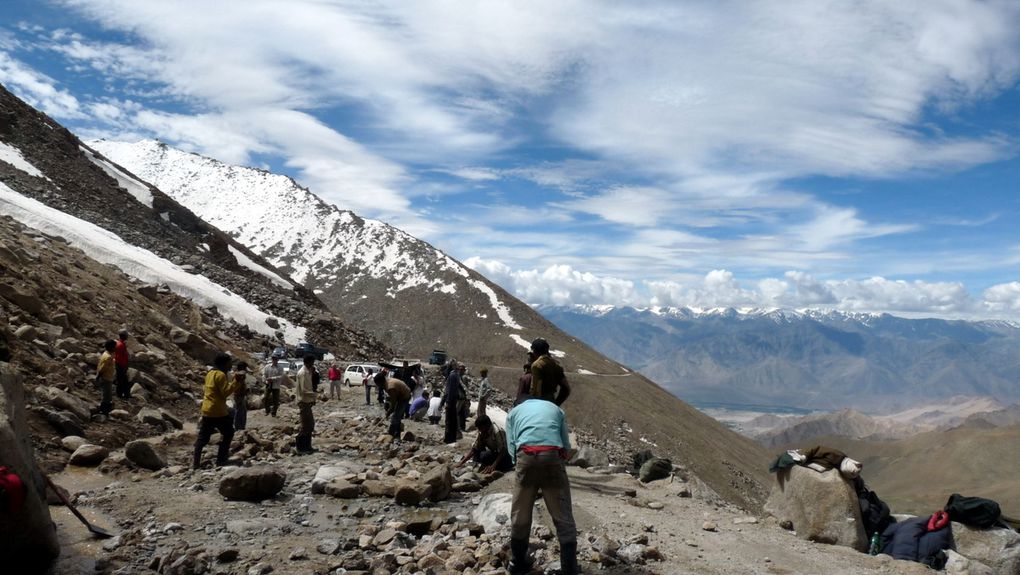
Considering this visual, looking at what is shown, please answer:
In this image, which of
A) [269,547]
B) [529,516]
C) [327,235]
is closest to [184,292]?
[269,547]

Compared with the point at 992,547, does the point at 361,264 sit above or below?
above

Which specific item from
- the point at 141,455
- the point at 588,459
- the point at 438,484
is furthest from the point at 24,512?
the point at 588,459

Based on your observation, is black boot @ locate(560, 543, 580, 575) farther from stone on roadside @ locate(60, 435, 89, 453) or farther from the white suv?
the white suv

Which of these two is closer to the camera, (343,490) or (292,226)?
(343,490)

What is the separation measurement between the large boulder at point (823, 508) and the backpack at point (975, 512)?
4.55 ft

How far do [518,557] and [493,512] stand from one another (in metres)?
2.12

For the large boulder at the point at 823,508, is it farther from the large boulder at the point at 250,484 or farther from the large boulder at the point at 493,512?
the large boulder at the point at 250,484

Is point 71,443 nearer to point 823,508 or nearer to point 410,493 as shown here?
point 410,493

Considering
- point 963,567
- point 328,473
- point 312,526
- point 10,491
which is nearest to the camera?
point 10,491

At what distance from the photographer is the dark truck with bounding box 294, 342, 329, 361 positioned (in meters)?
36.3

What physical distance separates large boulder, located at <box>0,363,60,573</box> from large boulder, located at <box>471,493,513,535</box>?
513 cm

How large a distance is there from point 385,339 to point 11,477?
380 ft

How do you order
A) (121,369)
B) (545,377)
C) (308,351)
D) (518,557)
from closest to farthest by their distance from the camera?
(518,557), (545,377), (121,369), (308,351)

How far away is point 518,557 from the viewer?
713 cm
